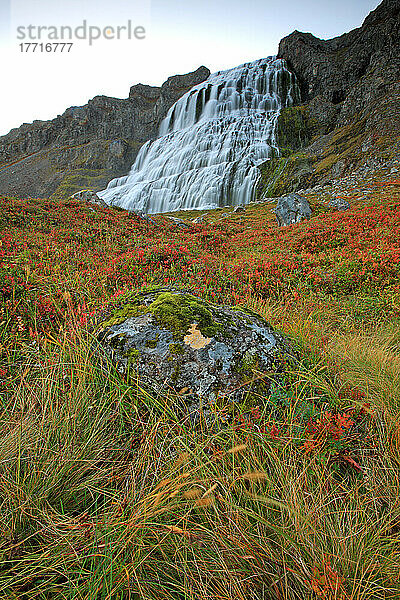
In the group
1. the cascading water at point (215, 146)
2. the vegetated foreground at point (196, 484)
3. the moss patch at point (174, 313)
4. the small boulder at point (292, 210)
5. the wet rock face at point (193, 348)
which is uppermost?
the cascading water at point (215, 146)

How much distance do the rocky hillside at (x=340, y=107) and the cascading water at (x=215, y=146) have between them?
3.78 meters

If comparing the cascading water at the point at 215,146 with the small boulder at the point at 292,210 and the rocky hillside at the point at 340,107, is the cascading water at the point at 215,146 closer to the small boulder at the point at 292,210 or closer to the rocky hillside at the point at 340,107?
the rocky hillside at the point at 340,107

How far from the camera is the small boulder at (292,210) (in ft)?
61.8

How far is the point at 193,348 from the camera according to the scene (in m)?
2.40

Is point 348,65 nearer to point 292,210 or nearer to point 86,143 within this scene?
point 292,210

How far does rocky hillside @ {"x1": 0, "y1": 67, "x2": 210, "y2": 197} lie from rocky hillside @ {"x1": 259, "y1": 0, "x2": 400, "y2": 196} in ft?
151

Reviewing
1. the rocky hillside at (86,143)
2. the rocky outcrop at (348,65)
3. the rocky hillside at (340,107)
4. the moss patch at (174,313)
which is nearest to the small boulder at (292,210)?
the moss patch at (174,313)

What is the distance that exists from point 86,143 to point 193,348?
126 meters

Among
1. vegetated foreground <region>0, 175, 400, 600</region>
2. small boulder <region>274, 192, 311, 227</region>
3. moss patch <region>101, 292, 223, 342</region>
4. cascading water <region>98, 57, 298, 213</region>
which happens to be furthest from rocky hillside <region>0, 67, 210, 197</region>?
vegetated foreground <region>0, 175, 400, 600</region>

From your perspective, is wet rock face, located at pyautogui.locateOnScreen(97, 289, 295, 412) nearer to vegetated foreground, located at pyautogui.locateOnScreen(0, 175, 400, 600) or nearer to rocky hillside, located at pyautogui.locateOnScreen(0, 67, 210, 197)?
vegetated foreground, located at pyautogui.locateOnScreen(0, 175, 400, 600)

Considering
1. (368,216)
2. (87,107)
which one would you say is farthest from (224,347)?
(87,107)

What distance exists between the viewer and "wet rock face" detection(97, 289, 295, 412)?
2.21 m

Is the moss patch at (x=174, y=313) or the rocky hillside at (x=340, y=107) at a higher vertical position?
the rocky hillside at (x=340, y=107)

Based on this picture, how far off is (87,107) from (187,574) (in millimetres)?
150555
